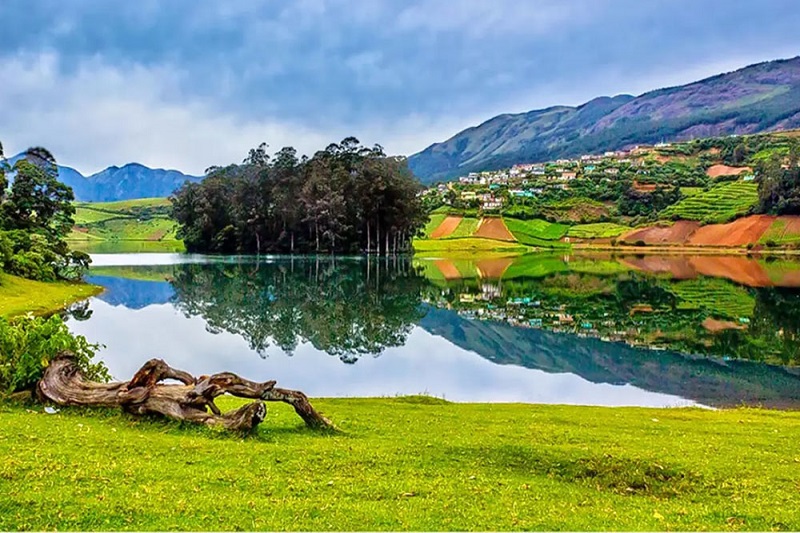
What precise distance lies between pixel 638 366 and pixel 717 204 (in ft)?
463

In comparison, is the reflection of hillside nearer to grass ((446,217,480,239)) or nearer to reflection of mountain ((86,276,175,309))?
reflection of mountain ((86,276,175,309))

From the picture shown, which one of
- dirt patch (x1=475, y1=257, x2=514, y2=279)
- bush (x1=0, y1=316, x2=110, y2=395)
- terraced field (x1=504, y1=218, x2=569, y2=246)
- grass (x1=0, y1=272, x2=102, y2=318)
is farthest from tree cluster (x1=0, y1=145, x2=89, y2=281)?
terraced field (x1=504, y1=218, x2=569, y2=246)

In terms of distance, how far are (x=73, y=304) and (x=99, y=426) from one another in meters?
35.2

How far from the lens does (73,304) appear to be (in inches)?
1679

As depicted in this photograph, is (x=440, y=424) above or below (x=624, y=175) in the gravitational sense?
below

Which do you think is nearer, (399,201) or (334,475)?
(334,475)

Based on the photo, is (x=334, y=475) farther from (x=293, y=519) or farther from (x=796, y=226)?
(x=796, y=226)

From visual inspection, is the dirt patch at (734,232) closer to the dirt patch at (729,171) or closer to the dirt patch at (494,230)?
the dirt patch at (494,230)

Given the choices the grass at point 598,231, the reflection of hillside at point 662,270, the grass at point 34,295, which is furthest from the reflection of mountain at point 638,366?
the grass at point 598,231

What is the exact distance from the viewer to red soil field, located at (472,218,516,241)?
146 meters

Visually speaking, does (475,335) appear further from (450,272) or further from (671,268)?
(671,268)

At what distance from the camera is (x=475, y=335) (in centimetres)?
3609

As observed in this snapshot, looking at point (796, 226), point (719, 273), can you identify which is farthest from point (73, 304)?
point (796, 226)

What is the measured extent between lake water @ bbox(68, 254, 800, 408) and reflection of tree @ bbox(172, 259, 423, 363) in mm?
169
